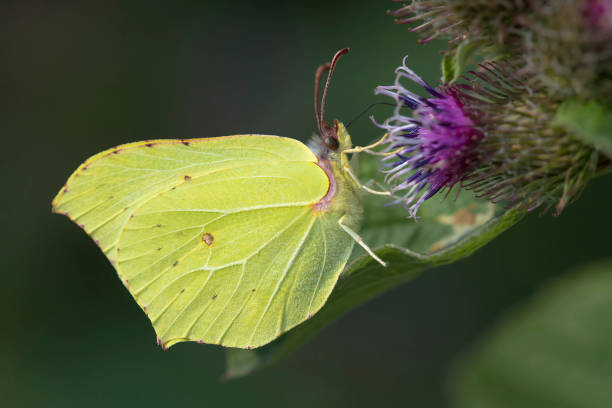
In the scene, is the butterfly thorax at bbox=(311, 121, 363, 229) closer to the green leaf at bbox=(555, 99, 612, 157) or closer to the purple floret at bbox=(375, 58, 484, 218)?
the purple floret at bbox=(375, 58, 484, 218)

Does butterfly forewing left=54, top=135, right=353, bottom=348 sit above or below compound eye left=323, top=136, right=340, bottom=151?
below

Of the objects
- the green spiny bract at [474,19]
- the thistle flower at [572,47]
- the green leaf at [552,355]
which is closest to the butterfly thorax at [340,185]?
the green spiny bract at [474,19]

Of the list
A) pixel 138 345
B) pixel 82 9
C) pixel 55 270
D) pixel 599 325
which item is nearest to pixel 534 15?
pixel 599 325

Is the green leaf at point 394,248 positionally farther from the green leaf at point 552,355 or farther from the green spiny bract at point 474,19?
the green spiny bract at point 474,19

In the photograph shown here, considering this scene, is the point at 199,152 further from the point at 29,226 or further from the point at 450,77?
the point at 29,226

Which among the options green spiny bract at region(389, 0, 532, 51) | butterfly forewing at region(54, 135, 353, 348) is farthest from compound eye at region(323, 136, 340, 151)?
green spiny bract at region(389, 0, 532, 51)

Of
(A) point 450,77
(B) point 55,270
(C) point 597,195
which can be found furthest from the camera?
(B) point 55,270
